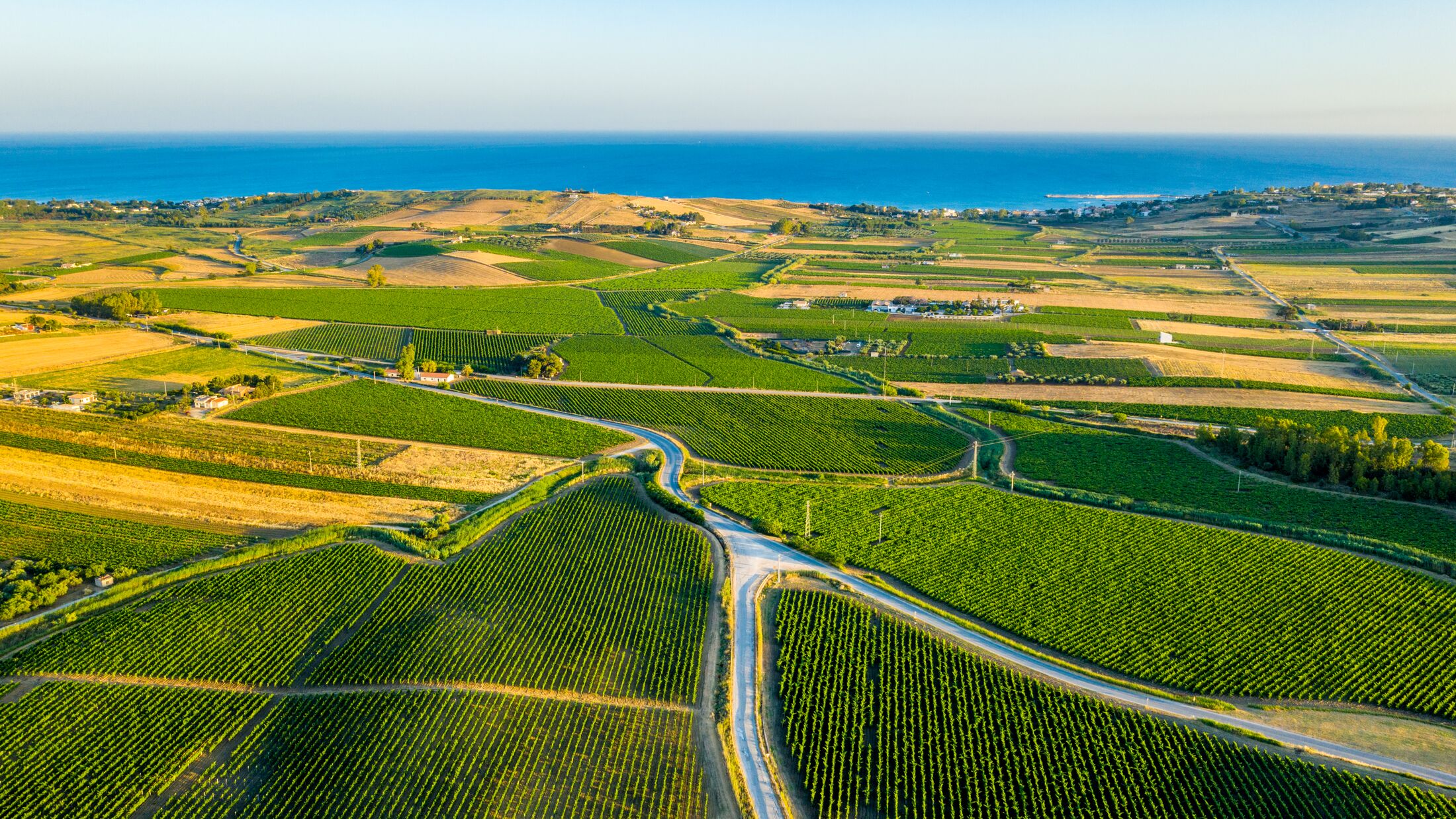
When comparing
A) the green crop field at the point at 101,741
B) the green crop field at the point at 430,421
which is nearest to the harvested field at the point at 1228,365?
the green crop field at the point at 430,421

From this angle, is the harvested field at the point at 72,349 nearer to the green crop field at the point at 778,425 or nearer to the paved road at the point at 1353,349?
the green crop field at the point at 778,425

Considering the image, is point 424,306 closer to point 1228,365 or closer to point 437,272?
point 437,272

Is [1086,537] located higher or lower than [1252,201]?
lower

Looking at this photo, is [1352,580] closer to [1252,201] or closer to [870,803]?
[870,803]

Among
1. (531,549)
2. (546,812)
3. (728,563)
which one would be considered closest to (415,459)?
(531,549)

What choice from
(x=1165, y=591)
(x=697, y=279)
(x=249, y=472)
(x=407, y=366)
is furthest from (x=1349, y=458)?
(x=697, y=279)

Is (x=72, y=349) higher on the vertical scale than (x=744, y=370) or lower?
higher
